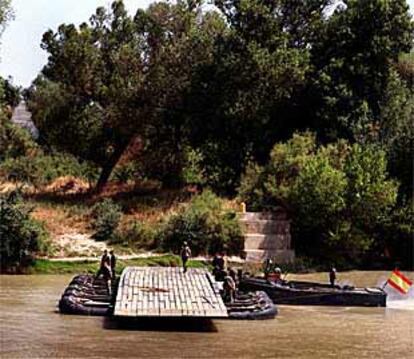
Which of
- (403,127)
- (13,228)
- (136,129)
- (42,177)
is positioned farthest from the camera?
(42,177)

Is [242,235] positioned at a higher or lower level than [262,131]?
lower

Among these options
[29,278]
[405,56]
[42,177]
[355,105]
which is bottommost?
[29,278]

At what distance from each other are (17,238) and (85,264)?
3.16 metres

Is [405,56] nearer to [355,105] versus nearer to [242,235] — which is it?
[355,105]

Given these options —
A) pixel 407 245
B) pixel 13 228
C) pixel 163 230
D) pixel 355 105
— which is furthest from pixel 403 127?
pixel 13 228

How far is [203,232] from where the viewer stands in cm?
4128

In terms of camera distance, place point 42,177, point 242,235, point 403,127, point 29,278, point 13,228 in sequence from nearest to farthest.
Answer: point 29,278, point 13,228, point 242,235, point 403,127, point 42,177

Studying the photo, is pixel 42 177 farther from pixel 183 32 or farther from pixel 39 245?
pixel 39 245

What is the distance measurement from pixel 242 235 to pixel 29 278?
1058 centimetres

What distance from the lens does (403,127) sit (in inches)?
1781

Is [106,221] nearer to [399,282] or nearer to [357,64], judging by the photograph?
[357,64]

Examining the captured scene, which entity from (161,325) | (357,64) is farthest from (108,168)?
(161,325)

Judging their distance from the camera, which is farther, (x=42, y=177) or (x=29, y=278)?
(x=42, y=177)

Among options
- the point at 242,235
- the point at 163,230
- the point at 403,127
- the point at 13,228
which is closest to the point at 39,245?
the point at 13,228
